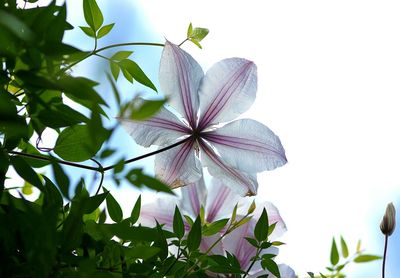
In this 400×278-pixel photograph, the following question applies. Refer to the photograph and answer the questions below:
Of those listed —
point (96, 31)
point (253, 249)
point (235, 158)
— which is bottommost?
point (253, 249)

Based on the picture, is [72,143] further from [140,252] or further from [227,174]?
[227,174]

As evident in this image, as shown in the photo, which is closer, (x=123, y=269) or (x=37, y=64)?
(x=37, y=64)

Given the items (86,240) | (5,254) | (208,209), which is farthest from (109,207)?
(208,209)

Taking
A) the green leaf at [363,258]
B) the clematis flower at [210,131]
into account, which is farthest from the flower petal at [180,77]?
the green leaf at [363,258]

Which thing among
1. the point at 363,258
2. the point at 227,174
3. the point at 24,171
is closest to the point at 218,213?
the point at 227,174

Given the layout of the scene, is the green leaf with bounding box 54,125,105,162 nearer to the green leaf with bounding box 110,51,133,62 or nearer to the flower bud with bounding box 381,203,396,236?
the green leaf with bounding box 110,51,133,62

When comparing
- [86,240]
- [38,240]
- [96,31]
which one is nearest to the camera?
[38,240]

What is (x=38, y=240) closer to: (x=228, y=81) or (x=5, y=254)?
(x=5, y=254)
